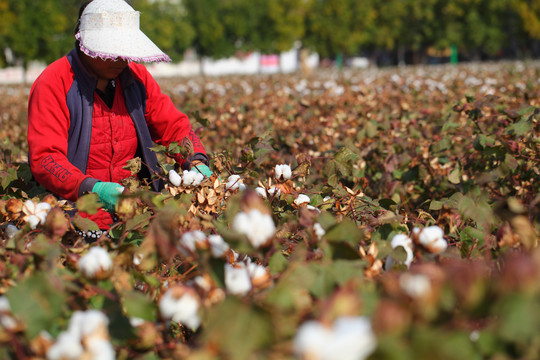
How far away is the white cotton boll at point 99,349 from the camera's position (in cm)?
83

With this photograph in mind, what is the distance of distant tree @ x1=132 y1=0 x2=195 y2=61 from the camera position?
42250 mm

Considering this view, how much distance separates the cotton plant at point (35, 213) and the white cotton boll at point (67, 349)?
65 centimetres

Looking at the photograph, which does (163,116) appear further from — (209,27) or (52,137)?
(209,27)

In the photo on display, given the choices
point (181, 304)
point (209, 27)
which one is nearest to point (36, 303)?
point (181, 304)

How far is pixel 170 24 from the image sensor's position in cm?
4366

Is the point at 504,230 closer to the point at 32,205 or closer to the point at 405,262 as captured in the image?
the point at 405,262

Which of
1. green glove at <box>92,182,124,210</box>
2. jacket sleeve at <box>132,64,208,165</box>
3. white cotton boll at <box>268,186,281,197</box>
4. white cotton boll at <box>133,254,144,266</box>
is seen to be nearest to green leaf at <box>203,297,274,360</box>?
white cotton boll at <box>133,254,144,266</box>

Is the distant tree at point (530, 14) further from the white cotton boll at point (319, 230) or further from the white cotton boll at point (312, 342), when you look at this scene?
the white cotton boll at point (312, 342)

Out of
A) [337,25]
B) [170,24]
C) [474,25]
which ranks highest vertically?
[170,24]

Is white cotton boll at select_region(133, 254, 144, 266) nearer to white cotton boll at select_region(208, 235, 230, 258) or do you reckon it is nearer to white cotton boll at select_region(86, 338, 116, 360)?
white cotton boll at select_region(208, 235, 230, 258)

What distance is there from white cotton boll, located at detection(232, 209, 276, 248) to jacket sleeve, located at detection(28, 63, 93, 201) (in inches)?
48.9

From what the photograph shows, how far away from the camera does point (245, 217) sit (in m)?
0.99

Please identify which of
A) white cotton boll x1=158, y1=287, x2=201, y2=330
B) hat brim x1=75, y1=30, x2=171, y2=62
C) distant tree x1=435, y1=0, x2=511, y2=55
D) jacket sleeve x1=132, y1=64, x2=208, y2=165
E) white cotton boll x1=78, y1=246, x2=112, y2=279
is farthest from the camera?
distant tree x1=435, y1=0, x2=511, y2=55

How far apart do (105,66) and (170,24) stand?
43.6 m
